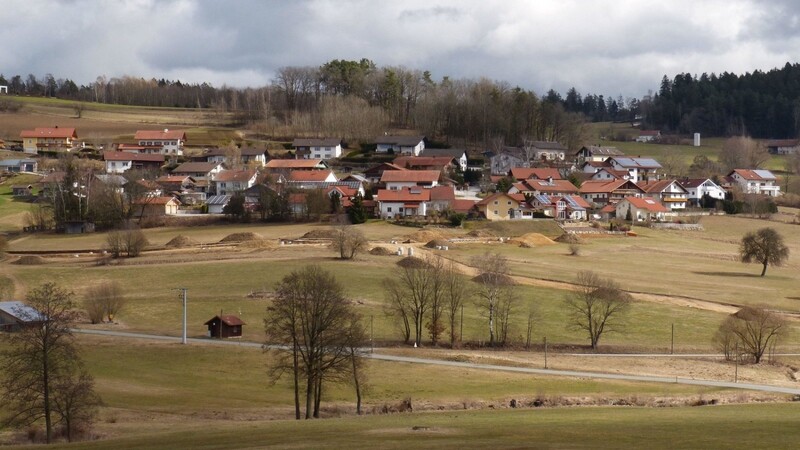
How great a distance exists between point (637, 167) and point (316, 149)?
49.2 m

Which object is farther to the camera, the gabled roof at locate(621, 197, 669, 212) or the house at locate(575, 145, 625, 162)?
the house at locate(575, 145, 625, 162)

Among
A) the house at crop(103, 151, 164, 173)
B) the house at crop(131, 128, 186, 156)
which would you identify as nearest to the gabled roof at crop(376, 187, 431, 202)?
the house at crop(103, 151, 164, 173)

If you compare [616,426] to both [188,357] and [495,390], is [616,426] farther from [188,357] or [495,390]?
[188,357]

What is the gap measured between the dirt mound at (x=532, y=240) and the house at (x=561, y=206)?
1510 centimetres

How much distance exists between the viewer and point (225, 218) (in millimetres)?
108438

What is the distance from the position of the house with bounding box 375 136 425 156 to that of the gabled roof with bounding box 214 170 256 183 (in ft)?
90.7

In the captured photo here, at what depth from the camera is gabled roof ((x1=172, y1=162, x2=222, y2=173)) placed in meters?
135

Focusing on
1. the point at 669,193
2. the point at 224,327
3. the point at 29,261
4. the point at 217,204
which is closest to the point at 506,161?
the point at 669,193

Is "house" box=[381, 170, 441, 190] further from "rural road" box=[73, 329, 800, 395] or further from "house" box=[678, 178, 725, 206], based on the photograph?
"rural road" box=[73, 329, 800, 395]

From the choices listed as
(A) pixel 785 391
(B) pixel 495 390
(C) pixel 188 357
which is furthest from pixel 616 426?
(C) pixel 188 357

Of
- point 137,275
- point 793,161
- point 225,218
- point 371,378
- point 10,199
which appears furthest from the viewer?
point 793,161

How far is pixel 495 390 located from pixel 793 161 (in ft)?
458

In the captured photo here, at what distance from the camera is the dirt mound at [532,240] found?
316ft

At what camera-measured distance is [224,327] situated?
56.8 meters
